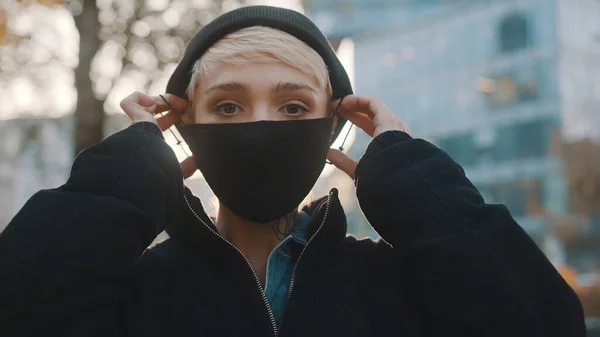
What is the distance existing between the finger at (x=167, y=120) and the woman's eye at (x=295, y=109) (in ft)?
1.28

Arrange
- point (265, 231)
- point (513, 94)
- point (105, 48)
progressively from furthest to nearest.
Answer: point (513, 94) < point (105, 48) < point (265, 231)

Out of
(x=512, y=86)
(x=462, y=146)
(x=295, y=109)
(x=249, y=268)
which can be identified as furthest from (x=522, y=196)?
(x=249, y=268)

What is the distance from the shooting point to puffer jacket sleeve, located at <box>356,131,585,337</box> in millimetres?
1604

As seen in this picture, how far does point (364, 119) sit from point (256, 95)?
40 centimetres

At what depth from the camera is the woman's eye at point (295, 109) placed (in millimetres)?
1949

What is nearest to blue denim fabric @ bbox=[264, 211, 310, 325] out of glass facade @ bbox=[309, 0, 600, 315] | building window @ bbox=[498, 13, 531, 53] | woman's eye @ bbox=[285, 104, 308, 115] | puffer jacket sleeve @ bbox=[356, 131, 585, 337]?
puffer jacket sleeve @ bbox=[356, 131, 585, 337]

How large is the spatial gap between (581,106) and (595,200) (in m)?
5.17

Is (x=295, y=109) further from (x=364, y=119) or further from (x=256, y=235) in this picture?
(x=256, y=235)

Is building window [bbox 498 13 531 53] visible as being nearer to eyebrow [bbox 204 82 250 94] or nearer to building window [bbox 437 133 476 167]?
building window [bbox 437 133 476 167]

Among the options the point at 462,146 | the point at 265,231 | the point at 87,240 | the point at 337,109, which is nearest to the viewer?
the point at 87,240

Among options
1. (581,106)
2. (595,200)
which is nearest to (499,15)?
(581,106)

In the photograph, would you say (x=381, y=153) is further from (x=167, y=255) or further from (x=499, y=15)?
(x=499, y=15)

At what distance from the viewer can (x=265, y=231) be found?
196cm

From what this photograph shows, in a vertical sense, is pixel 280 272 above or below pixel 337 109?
below
